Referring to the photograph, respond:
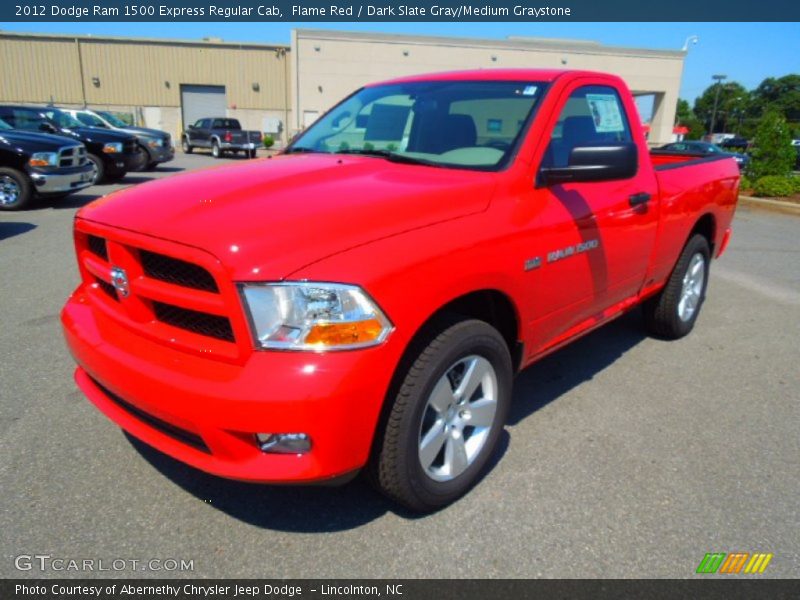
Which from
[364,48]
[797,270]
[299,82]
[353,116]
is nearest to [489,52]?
[364,48]

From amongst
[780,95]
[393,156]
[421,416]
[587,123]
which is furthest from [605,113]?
[780,95]

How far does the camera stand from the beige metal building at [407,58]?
4053 centimetres

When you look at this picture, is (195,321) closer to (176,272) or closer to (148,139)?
(176,272)

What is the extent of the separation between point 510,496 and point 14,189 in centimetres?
1025

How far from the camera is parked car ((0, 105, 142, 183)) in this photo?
13.2 metres

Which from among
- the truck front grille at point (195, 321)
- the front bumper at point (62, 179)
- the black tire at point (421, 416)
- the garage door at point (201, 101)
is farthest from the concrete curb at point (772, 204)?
the garage door at point (201, 101)

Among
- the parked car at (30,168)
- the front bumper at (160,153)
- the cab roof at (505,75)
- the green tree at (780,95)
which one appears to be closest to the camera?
the cab roof at (505,75)

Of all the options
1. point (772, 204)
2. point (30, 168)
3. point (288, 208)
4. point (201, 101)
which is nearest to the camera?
point (288, 208)

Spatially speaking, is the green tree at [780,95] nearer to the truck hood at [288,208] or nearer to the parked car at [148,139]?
the parked car at [148,139]

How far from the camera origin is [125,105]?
44.0 m

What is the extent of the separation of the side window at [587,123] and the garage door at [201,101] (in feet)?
149

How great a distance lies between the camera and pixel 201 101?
147 ft

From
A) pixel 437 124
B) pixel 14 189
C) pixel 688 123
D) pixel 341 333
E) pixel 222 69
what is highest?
→ pixel 222 69
